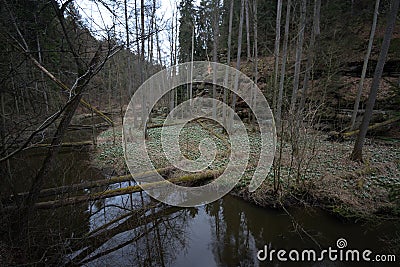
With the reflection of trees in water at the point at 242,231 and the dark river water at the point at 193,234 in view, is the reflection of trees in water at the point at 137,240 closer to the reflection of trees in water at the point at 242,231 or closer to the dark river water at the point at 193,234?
the dark river water at the point at 193,234

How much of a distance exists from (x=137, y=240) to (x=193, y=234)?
4.36 ft

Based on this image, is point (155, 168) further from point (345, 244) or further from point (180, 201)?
point (345, 244)

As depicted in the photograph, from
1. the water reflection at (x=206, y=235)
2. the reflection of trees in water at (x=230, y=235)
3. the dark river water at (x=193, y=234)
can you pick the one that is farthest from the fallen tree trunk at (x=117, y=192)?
the reflection of trees in water at (x=230, y=235)

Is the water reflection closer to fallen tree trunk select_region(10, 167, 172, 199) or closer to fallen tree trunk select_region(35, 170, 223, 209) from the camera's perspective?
fallen tree trunk select_region(35, 170, 223, 209)

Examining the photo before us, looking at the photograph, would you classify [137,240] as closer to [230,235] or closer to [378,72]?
[230,235]

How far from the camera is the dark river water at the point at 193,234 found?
4121mm

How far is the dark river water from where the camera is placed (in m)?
4.12

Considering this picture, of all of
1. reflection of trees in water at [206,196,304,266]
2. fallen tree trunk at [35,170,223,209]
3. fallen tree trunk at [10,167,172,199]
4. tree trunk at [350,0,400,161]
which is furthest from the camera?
tree trunk at [350,0,400,161]

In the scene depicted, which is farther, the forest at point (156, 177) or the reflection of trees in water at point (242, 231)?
the reflection of trees in water at point (242, 231)

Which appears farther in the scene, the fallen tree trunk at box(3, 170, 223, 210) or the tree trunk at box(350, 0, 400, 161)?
the tree trunk at box(350, 0, 400, 161)

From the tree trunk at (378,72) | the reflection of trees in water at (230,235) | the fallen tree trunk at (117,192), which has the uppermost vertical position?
the tree trunk at (378,72)

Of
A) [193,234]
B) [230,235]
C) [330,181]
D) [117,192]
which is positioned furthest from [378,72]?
[117,192]

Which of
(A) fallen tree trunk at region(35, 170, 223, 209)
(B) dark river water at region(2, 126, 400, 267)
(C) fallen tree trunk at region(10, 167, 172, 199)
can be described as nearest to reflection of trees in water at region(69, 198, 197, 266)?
(B) dark river water at region(2, 126, 400, 267)

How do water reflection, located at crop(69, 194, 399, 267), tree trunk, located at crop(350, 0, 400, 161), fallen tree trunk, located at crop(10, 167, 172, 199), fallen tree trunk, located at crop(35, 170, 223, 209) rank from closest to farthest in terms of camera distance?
water reflection, located at crop(69, 194, 399, 267) < fallen tree trunk, located at crop(35, 170, 223, 209) < fallen tree trunk, located at crop(10, 167, 172, 199) < tree trunk, located at crop(350, 0, 400, 161)
